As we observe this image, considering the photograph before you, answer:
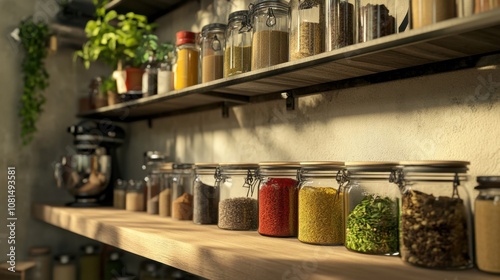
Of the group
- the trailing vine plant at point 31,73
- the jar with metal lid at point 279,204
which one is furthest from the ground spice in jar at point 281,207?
the trailing vine plant at point 31,73

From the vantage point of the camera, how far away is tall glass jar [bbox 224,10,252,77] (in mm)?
1341

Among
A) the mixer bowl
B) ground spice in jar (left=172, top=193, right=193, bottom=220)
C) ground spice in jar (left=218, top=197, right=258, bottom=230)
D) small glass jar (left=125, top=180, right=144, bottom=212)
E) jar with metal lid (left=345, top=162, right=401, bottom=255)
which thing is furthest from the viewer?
the mixer bowl

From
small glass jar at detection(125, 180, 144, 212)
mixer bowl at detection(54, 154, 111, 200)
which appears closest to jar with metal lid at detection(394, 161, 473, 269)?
small glass jar at detection(125, 180, 144, 212)

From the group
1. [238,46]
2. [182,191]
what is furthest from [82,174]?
[238,46]

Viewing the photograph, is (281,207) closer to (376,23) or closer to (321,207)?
(321,207)

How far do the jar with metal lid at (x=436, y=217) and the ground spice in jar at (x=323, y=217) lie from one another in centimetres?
18

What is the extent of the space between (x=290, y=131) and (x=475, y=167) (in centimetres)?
61

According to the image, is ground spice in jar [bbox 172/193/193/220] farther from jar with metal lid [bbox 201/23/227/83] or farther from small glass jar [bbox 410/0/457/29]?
small glass jar [bbox 410/0/457/29]

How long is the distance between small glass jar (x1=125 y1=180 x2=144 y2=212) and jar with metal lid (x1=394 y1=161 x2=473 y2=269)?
1280 mm

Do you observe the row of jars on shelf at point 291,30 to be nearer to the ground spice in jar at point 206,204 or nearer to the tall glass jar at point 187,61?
the tall glass jar at point 187,61

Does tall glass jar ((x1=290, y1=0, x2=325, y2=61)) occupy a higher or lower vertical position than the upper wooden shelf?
higher

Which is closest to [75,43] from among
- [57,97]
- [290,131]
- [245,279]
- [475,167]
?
[57,97]

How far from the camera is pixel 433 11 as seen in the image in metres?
0.87

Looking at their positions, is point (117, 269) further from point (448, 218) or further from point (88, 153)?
point (448, 218)
